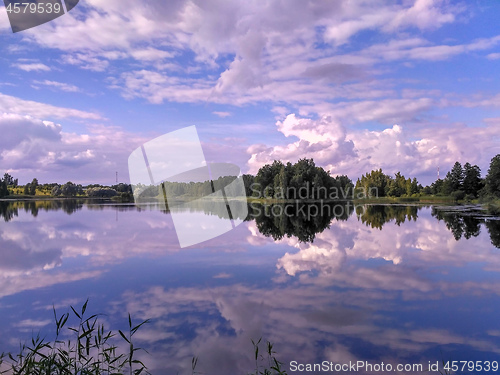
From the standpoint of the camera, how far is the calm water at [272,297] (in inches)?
249

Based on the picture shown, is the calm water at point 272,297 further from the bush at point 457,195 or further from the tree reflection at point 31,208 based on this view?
the bush at point 457,195

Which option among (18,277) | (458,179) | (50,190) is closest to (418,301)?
(18,277)

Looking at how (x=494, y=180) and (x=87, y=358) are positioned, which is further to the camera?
(x=494, y=180)

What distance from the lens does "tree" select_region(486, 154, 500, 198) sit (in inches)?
2140

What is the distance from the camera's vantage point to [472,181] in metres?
77.3

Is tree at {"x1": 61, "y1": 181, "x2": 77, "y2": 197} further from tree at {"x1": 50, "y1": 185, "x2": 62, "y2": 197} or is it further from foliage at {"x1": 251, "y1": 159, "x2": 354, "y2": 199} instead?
foliage at {"x1": 251, "y1": 159, "x2": 354, "y2": 199}

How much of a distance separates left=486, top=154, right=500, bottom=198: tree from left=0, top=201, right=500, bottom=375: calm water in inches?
1794

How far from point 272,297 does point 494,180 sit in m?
59.9

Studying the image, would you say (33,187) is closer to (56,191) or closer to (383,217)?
(56,191)

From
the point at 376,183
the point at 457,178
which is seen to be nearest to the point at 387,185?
the point at 376,183

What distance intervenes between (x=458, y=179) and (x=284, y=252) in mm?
79072

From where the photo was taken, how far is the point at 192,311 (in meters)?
8.23

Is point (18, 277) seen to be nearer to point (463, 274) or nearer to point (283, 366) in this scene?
point (283, 366)

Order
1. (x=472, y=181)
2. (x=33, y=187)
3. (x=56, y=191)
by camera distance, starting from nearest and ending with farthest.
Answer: (x=472, y=181)
(x=56, y=191)
(x=33, y=187)
